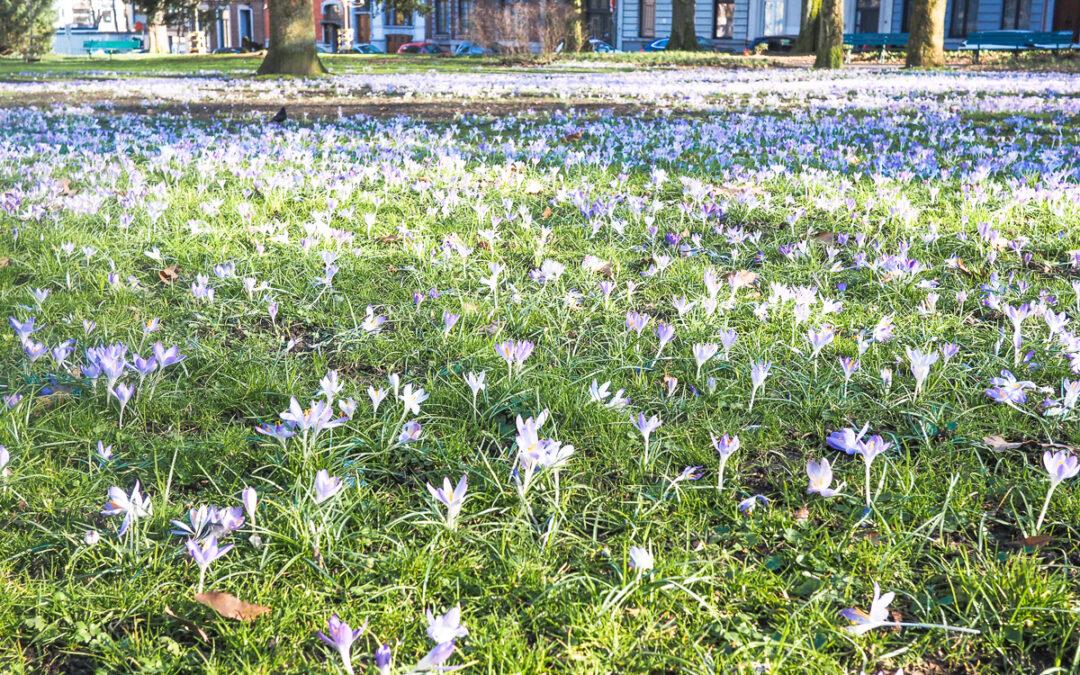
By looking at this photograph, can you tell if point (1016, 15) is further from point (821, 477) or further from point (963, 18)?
point (821, 477)

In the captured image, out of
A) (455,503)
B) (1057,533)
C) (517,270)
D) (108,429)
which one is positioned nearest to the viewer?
(455,503)

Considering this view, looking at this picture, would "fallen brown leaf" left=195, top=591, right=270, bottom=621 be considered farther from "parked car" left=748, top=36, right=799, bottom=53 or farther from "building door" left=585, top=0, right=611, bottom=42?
"building door" left=585, top=0, right=611, bottom=42

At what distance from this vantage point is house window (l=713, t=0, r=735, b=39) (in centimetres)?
5381

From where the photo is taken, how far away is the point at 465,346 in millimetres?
2873

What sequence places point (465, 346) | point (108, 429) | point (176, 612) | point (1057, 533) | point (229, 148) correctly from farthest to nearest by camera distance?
1. point (229, 148)
2. point (465, 346)
3. point (108, 429)
4. point (1057, 533)
5. point (176, 612)

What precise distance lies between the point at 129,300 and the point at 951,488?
112 inches

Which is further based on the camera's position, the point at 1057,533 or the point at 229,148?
the point at 229,148

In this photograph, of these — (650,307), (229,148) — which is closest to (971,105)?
(229,148)

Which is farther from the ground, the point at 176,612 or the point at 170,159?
the point at 170,159

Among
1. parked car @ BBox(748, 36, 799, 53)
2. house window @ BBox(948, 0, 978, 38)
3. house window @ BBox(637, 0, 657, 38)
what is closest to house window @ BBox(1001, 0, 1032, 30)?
house window @ BBox(948, 0, 978, 38)

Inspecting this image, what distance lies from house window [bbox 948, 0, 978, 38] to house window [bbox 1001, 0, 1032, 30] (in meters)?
1.36

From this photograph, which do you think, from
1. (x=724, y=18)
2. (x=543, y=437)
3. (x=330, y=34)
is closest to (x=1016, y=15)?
(x=724, y=18)

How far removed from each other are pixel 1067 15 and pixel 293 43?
41498 millimetres

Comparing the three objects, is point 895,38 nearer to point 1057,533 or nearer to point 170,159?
point 170,159
